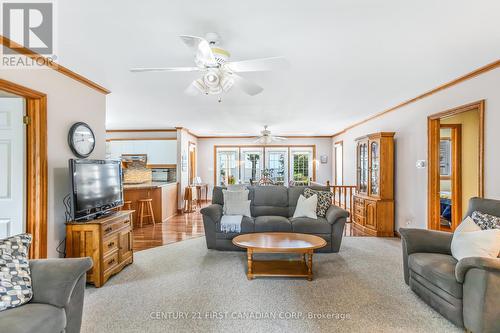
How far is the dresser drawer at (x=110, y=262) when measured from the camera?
9.80ft

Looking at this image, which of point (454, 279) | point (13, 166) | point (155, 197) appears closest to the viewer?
point (454, 279)

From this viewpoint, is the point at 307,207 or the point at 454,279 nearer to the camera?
the point at 454,279

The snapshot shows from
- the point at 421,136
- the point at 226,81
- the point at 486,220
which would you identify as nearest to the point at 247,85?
the point at 226,81

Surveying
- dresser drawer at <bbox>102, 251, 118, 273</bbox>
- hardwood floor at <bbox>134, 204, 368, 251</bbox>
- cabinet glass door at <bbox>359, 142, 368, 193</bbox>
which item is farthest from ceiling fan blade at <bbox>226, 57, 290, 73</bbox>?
cabinet glass door at <bbox>359, 142, 368, 193</bbox>

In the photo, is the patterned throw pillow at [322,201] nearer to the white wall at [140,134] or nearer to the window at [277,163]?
the white wall at [140,134]

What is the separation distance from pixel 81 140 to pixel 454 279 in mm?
4166

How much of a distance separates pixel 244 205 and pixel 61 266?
2.94 metres

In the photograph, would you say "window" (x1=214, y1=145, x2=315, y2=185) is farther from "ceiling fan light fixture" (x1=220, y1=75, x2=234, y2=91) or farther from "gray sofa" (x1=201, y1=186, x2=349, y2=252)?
"ceiling fan light fixture" (x1=220, y1=75, x2=234, y2=91)

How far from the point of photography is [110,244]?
123 inches

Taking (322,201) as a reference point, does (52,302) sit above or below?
below

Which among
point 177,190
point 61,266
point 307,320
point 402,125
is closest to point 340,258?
point 307,320

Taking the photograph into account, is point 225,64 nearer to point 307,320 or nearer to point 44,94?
point 44,94

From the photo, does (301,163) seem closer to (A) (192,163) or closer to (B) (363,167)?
(A) (192,163)

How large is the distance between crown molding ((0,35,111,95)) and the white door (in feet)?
1.58
